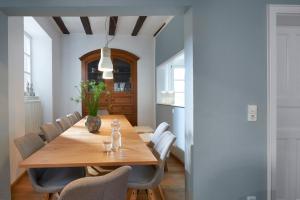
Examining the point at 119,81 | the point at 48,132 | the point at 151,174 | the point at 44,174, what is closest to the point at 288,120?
the point at 151,174

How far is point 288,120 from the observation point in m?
2.42

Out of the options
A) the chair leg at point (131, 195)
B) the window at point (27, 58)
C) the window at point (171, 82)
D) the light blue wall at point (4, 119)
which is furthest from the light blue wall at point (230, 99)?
the window at point (27, 58)

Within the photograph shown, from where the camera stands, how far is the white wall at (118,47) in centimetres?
692

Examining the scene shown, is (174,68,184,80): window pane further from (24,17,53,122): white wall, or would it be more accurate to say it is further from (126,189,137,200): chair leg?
(126,189,137,200): chair leg

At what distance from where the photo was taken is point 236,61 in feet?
7.09

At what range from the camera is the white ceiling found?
570cm

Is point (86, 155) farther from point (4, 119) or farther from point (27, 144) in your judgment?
point (4, 119)

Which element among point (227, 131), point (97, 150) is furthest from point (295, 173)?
point (97, 150)

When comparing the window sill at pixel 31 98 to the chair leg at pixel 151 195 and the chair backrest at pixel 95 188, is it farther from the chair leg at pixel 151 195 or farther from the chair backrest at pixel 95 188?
the chair backrest at pixel 95 188

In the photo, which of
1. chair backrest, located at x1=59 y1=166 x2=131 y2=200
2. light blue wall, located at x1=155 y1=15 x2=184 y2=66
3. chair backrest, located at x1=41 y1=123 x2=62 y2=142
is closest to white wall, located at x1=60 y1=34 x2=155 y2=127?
light blue wall, located at x1=155 y1=15 x2=184 y2=66

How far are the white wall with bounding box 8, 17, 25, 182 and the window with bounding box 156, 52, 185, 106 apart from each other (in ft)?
8.88

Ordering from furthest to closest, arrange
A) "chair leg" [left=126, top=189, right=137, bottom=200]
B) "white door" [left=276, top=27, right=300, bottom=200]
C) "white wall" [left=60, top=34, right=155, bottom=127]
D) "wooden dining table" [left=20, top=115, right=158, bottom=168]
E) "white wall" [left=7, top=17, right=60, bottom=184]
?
1. "white wall" [left=60, top=34, right=155, bottom=127]
2. "white wall" [left=7, top=17, right=60, bottom=184]
3. "chair leg" [left=126, top=189, right=137, bottom=200]
4. "white door" [left=276, top=27, right=300, bottom=200]
5. "wooden dining table" [left=20, top=115, right=158, bottom=168]

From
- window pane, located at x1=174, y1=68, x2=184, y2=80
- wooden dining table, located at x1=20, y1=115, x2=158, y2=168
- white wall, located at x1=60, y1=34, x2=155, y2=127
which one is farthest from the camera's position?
white wall, located at x1=60, y1=34, x2=155, y2=127

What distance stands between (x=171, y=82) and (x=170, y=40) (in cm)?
116
